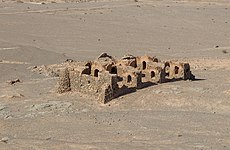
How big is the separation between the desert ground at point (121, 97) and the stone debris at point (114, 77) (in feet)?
1.26

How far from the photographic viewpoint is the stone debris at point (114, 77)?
21.9 m

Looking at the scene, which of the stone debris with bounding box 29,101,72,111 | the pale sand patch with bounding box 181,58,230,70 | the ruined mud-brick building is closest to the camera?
the stone debris with bounding box 29,101,72,111

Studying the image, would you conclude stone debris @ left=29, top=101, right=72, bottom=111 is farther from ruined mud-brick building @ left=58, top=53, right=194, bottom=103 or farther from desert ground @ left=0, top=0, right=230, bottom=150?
ruined mud-brick building @ left=58, top=53, right=194, bottom=103

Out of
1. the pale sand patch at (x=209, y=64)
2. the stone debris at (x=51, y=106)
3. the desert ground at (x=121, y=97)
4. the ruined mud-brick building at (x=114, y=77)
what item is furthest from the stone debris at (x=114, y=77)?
the pale sand patch at (x=209, y=64)

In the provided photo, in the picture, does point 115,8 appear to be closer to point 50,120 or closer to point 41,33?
point 41,33

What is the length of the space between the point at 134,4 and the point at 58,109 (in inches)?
1662

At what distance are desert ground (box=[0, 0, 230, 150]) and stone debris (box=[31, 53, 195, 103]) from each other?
38 centimetres

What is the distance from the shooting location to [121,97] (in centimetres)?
2214

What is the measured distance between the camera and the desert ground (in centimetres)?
1750

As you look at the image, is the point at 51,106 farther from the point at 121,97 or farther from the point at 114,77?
the point at 121,97

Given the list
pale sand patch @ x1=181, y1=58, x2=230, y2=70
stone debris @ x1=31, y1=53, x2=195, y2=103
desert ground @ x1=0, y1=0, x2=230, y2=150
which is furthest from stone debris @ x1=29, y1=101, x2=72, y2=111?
pale sand patch @ x1=181, y1=58, x2=230, y2=70

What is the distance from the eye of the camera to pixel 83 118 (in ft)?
65.3

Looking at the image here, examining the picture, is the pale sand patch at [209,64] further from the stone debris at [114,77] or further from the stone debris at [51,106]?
the stone debris at [51,106]

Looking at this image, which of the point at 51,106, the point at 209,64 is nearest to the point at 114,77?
the point at 51,106
